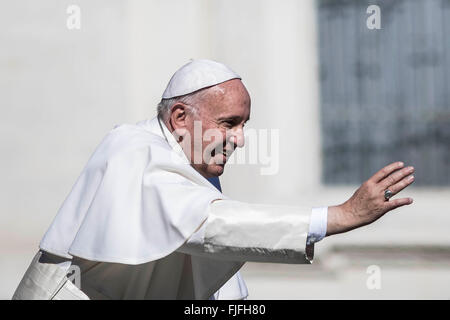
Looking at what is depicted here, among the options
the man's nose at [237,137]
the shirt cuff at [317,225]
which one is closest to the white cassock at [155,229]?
the shirt cuff at [317,225]

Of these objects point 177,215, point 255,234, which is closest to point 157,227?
point 177,215

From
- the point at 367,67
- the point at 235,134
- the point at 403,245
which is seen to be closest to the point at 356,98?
the point at 367,67

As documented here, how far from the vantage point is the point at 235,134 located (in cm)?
308

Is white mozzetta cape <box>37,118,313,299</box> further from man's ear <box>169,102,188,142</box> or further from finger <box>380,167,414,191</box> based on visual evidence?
finger <box>380,167,414,191</box>

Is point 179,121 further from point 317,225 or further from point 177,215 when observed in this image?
point 317,225

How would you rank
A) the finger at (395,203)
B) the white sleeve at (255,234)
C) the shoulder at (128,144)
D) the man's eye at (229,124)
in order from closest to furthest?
the finger at (395,203), the white sleeve at (255,234), the shoulder at (128,144), the man's eye at (229,124)

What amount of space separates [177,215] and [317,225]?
42 centimetres

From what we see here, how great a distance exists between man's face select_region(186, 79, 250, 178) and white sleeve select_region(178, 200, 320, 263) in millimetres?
405

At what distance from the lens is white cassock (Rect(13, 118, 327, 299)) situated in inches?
107

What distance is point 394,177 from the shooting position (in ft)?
8.54

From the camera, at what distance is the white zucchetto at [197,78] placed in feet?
10.6

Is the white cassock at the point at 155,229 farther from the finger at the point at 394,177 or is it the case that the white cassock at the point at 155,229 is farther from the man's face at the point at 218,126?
the finger at the point at 394,177

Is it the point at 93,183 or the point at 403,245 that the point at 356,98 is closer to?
the point at 403,245

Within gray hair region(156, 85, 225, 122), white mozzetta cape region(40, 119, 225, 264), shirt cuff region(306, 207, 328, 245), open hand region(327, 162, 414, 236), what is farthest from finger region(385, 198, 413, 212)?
gray hair region(156, 85, 225, 122)
